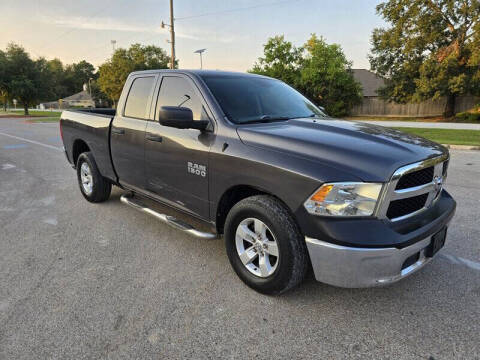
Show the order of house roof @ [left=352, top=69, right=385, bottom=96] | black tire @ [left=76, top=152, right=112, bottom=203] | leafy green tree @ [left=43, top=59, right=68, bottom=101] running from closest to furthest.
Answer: black tire @ [left=76, top=152, right=112, bottom=203] → house roof @ [left=352, top=69, right=385, bottom=96] → leafy green tree @ [left=43, top=59, right=68, bottom=101]

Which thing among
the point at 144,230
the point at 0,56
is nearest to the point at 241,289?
the point at 144,230

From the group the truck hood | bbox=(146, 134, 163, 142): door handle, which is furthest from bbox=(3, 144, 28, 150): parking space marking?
the truck hood

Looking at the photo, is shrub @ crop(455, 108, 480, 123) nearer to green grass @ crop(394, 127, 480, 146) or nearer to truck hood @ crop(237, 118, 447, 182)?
green grass @ crop(394, 127, 480, 146)

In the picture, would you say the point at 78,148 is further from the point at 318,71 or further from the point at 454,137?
the point at 318,71

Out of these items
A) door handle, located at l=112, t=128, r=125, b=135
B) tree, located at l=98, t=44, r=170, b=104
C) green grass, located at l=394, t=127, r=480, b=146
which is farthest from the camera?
tree, located at l=98, t=44, r=170, b=104

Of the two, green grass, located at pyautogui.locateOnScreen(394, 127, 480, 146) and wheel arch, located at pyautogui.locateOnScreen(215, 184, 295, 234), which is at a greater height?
wheel arch, located at pyautogui.locateOnScreen(215, 184, 295, 234)

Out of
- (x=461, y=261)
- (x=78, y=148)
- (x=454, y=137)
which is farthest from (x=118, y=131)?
(x=454, y=137)

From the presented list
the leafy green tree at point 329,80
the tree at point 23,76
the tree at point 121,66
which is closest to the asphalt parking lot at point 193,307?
the leafy green tree at point 329,80

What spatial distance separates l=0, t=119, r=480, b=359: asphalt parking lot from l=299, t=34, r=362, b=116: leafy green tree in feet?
108

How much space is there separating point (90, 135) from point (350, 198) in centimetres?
399

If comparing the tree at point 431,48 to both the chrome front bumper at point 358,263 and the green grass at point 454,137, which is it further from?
the chrome front bumper at point 358,263

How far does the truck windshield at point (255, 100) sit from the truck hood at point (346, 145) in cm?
26

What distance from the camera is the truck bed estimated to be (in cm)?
461

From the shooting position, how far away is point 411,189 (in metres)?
2.45
